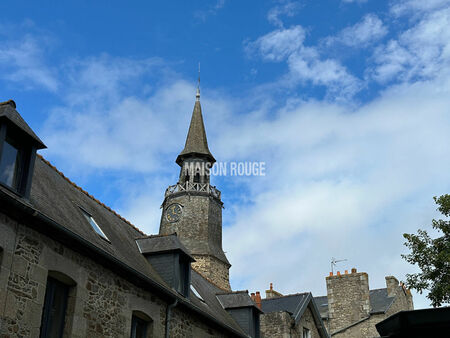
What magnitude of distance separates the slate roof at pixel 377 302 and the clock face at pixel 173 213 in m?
9.89

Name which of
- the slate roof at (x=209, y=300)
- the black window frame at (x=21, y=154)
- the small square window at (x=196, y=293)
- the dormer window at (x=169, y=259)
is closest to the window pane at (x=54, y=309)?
the black window frame at (x=21, y=154)

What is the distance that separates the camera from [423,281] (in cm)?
1379

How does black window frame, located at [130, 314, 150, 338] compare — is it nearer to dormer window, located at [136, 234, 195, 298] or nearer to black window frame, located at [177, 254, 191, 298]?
dormer window, located at [136, 234, 195, 298]

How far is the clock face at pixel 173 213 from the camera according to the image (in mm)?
33188

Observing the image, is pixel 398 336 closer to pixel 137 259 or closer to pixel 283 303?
pixel 137 259

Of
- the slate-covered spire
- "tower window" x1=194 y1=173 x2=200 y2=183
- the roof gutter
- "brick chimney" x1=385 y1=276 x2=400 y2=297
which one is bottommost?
the roof gutter

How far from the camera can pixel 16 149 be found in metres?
8.54

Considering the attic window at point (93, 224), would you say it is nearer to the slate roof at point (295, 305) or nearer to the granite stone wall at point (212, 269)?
the slate roof at point (295, 305)

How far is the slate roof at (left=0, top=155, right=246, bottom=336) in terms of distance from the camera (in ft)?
28.3

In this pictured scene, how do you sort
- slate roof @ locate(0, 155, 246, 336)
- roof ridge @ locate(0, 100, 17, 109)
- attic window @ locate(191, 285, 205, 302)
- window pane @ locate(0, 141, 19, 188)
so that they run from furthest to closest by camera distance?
attic window @ locate(191, 285, 205, 302) → slate roof @ locate(0, 155, 246, 336) → roof ridge @ locate(0, 100, 17, 109) → window pane @ locate(0, 141, 19, 188)

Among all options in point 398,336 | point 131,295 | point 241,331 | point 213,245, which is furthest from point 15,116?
point 213,245

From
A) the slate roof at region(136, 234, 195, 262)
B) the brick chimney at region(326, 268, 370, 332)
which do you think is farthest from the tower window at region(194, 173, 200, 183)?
the slate roof at region(136, 234, 195, 262)

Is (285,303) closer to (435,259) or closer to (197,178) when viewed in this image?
(435,259)

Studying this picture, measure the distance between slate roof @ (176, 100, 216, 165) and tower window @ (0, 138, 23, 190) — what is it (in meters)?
27.0
